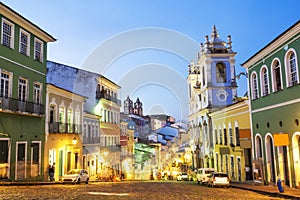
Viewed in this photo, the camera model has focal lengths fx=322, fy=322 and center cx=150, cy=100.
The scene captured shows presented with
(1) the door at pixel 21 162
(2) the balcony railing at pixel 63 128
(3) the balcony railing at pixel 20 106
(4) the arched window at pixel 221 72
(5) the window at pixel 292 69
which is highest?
(4) the arched window at pixel 221 72

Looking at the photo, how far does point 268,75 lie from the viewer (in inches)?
750

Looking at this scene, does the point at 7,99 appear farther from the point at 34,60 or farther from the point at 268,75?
the point at 268,75

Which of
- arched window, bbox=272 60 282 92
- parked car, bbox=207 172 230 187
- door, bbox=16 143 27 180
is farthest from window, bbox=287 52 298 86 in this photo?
door, bbox=16 143 27 180

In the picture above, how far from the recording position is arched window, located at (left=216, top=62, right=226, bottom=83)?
1556 inches

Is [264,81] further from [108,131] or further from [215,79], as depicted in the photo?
[108,131]

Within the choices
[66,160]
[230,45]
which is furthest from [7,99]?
[230,45]

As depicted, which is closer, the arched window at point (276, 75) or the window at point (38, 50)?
the arched window at point (276, 75)

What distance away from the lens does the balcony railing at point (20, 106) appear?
1836cm

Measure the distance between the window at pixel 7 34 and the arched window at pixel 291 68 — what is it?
15.9 meters

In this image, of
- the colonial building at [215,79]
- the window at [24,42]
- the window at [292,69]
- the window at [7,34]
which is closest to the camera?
the window at [292,69]

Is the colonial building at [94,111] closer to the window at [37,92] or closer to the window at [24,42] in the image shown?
the window at [37,92]

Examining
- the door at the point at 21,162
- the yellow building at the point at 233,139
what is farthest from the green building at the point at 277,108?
the door at the point at 21,162

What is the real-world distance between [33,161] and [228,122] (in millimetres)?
16816

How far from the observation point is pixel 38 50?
2336 centimetres
